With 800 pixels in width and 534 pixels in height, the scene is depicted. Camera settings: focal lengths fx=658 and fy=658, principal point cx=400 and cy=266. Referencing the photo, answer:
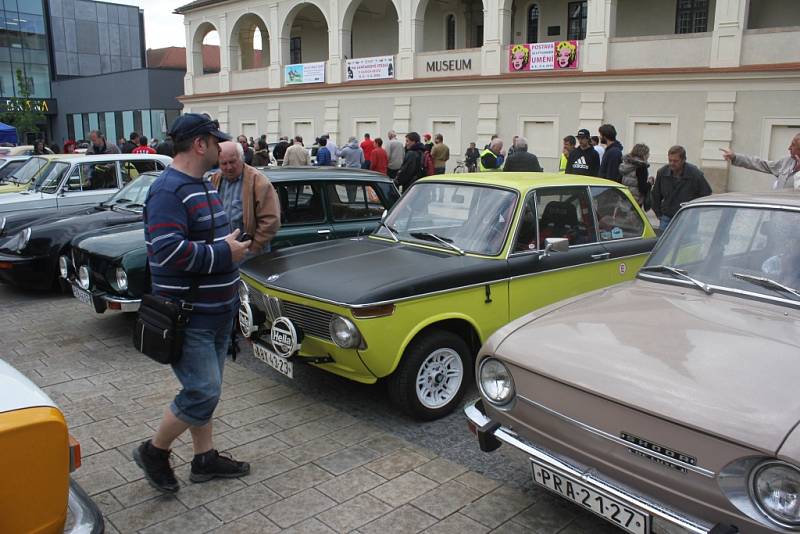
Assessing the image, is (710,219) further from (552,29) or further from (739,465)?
(552,29)

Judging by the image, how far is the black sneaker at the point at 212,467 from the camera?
12.3 ft

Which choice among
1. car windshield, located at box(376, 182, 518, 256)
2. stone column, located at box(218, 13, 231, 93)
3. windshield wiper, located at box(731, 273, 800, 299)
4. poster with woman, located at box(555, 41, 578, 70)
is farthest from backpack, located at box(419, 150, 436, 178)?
stone column, located at box(218, 13, 231, 93)

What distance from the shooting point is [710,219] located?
3973 mm

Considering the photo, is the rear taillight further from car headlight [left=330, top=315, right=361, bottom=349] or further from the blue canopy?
the blue canopy

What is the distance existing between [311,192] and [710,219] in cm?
397

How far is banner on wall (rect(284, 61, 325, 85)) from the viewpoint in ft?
92.5

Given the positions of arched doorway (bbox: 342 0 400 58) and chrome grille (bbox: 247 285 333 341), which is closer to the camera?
chrome grille (bbox: 247 285 333 341)

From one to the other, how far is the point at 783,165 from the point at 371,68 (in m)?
21.0

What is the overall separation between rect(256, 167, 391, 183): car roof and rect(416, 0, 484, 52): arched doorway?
70.4ft

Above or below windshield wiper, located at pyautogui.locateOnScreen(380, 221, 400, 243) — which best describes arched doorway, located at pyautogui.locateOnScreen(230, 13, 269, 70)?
above

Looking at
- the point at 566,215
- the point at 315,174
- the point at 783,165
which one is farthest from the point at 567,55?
the point at 566,215

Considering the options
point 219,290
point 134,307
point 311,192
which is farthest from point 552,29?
Result: point 219,290

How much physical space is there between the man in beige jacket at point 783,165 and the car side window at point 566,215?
214 cm

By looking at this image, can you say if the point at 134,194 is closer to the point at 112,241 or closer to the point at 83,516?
the point at 112,241
